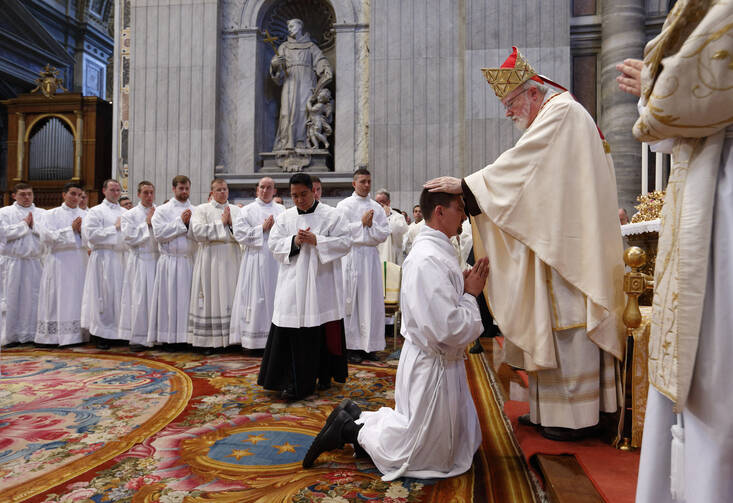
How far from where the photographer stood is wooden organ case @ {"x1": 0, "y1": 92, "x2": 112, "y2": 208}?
41.6 ft

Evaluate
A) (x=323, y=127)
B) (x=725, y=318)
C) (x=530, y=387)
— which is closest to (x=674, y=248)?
(x=725, y=318)

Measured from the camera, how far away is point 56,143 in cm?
1266

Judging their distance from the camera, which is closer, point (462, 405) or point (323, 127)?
point (462, 405)

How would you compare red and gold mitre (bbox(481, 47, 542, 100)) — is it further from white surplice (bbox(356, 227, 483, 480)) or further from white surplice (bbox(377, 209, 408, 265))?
white surplice (bbox(377, 209, 408, 265))

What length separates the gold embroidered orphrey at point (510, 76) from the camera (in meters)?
2.93

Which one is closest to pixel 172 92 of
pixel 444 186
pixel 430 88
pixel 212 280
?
pixel 430 88

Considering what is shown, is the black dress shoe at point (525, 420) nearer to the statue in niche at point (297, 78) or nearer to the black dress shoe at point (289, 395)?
the black dress shoe at point (289, 395)

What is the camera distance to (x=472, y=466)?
275cm

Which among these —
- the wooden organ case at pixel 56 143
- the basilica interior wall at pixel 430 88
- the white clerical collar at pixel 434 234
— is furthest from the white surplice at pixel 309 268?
the wooden organ case at pixel 56 143

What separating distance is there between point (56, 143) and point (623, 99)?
1219 centimetres

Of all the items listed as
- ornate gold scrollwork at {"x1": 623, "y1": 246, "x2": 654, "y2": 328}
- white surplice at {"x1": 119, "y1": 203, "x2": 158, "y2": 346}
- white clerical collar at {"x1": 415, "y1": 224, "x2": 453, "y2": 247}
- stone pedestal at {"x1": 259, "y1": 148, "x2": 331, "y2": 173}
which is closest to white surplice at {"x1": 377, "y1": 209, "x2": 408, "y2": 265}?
stone pedestal at {"x1": 259, "y1": 148, "x2": 331, "y2": 173}

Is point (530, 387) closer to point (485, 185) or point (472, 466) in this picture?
point (472, 466)

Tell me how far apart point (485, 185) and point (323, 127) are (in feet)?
25.5

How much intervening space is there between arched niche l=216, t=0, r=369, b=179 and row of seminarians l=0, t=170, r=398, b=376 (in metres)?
3.61
